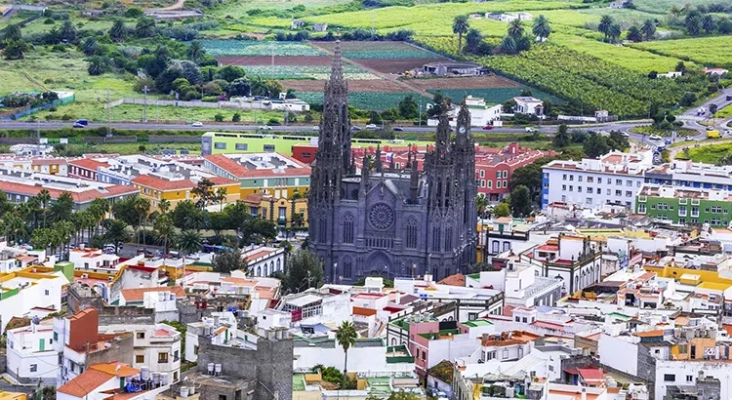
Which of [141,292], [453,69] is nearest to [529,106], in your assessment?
[453,69]

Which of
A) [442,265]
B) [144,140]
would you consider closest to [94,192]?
[442,265]

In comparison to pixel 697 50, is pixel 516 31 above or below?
above

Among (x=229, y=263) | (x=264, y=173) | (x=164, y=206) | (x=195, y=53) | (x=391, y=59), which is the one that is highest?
(x=229, y=263)

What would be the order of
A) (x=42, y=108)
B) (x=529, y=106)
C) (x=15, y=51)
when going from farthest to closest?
1. (x=15, y=51)
2. (x=529, y=106)
3. (x=42, y=108)

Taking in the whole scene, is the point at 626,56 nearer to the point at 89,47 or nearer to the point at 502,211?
the point at 89,47

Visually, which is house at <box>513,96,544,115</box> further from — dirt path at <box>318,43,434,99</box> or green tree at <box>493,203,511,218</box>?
green tree at <box>493,203,511,218</box>

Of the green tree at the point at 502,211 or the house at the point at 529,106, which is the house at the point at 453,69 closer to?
the house at the point at 529,106

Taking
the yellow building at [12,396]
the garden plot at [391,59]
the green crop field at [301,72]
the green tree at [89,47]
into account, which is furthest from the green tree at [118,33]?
the yellow building at [12,396]
